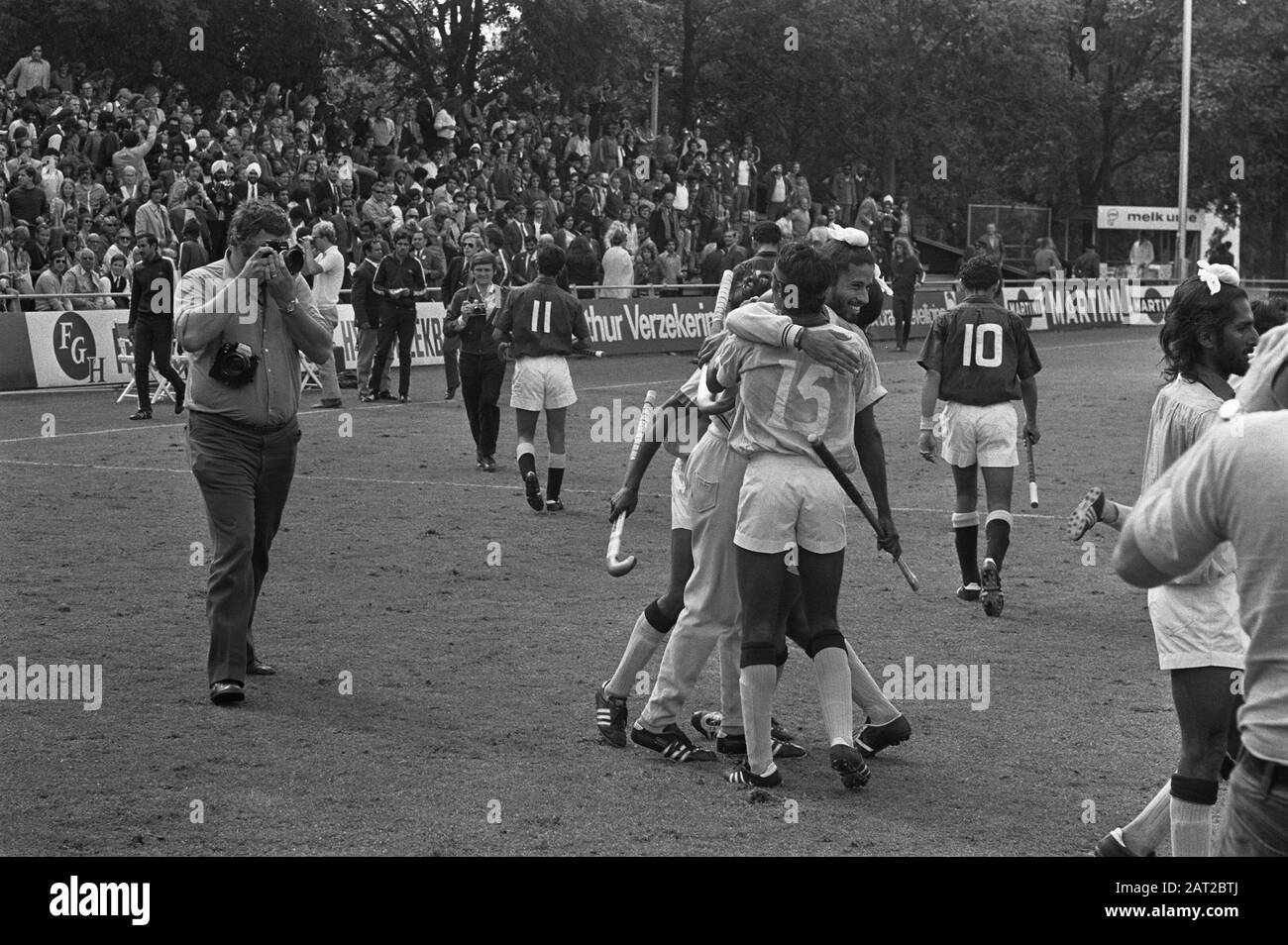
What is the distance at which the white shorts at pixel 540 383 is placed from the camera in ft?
46.2

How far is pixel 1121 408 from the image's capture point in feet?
72.9

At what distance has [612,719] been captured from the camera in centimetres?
729

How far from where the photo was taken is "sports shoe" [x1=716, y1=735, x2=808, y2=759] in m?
7.09

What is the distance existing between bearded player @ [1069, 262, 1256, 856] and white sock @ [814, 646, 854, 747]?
1421 millimetres

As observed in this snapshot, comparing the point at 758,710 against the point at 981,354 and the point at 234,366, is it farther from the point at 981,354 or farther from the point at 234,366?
the point at 981,354

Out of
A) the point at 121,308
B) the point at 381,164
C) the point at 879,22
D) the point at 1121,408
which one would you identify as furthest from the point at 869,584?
the point at 879,22

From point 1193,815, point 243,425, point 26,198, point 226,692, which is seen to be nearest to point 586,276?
point 26,198

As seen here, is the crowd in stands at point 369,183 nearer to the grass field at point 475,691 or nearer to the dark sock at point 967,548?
the grass field at point 475,691

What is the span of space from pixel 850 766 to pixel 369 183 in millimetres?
24161

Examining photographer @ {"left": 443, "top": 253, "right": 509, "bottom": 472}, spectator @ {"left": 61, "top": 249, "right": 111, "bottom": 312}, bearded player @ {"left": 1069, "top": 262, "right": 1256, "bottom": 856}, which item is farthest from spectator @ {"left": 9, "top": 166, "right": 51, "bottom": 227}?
bearded player @ {"left": 1069, "top": 262, "right": 1256, "bottom": 856}

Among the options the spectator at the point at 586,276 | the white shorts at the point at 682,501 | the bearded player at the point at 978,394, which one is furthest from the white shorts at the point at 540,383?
the spectator at the point at 586,276

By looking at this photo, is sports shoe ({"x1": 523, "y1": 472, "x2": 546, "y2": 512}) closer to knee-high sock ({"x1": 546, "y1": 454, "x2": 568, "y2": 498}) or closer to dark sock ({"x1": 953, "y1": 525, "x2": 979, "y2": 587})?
knee-high sock ({"x1": 546, "y1": 454, "x2": 568, "y2": 498})
